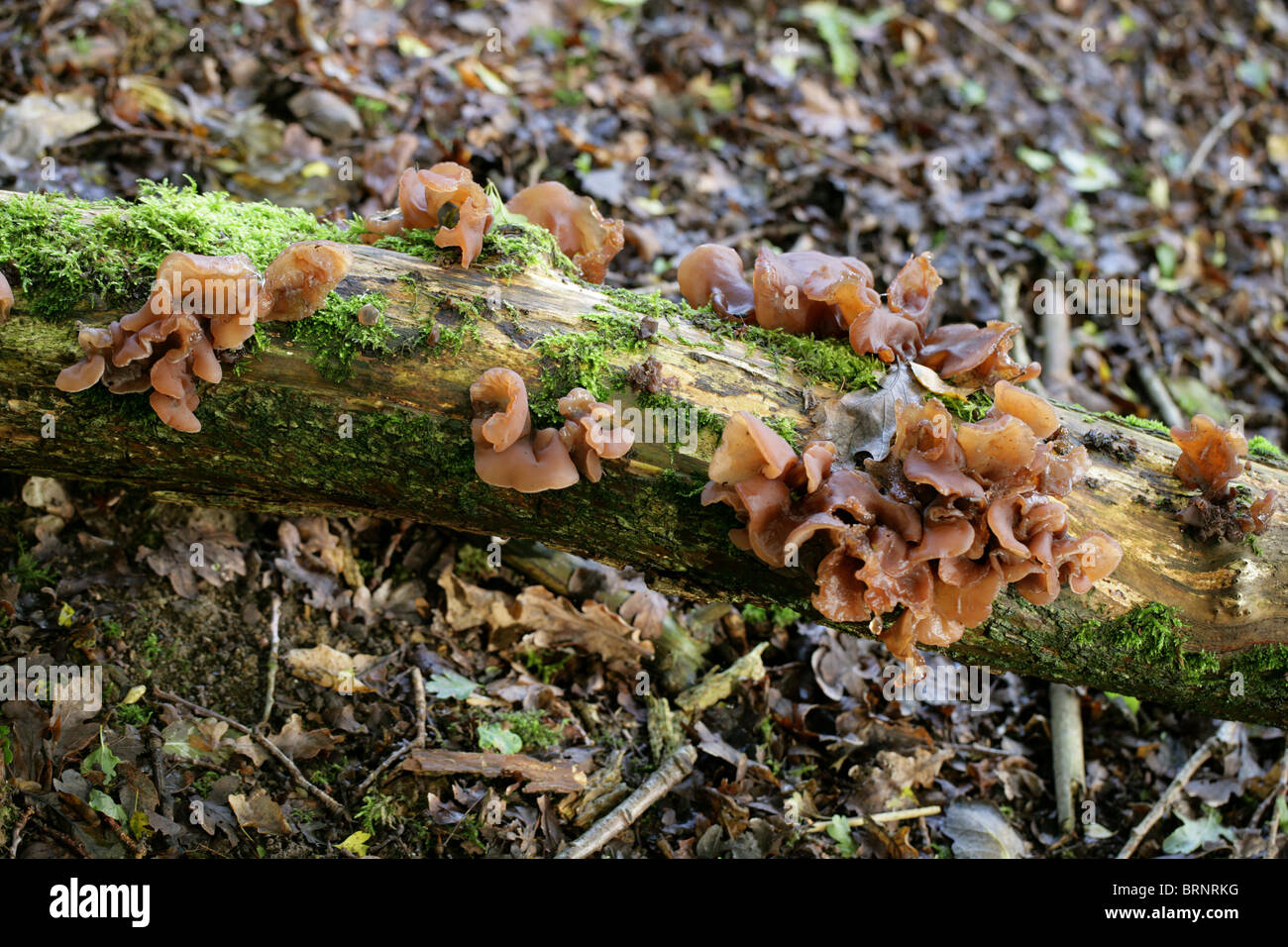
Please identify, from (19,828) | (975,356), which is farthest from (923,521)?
(19,828)

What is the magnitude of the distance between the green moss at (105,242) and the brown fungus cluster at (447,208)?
473 mm

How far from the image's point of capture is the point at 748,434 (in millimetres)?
2875

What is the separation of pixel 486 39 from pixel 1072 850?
6.47 metres

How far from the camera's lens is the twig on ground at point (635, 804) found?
11.7ft

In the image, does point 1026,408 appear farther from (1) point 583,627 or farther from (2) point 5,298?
(2) point 5,298

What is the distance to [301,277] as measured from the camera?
303cm

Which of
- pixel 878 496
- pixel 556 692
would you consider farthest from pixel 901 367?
pixel 556 692

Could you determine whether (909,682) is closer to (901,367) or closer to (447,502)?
(901,367)

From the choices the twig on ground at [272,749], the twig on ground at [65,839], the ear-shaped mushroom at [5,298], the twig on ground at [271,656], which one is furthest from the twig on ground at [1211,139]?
the twig on ground at [65,839]

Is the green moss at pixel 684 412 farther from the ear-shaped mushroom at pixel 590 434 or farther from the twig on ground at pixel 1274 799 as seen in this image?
the twig on ground at pixel 1274 799

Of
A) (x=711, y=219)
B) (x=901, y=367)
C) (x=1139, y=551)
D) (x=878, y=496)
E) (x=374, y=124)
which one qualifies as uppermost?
(x=374, y=124)

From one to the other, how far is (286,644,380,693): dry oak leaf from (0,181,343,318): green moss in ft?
5.22

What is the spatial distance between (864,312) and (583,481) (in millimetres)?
1224

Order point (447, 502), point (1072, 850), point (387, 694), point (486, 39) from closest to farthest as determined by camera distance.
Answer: point (447, 502) < point (387, 694) < point (1072, 850) < point (486, 39)
